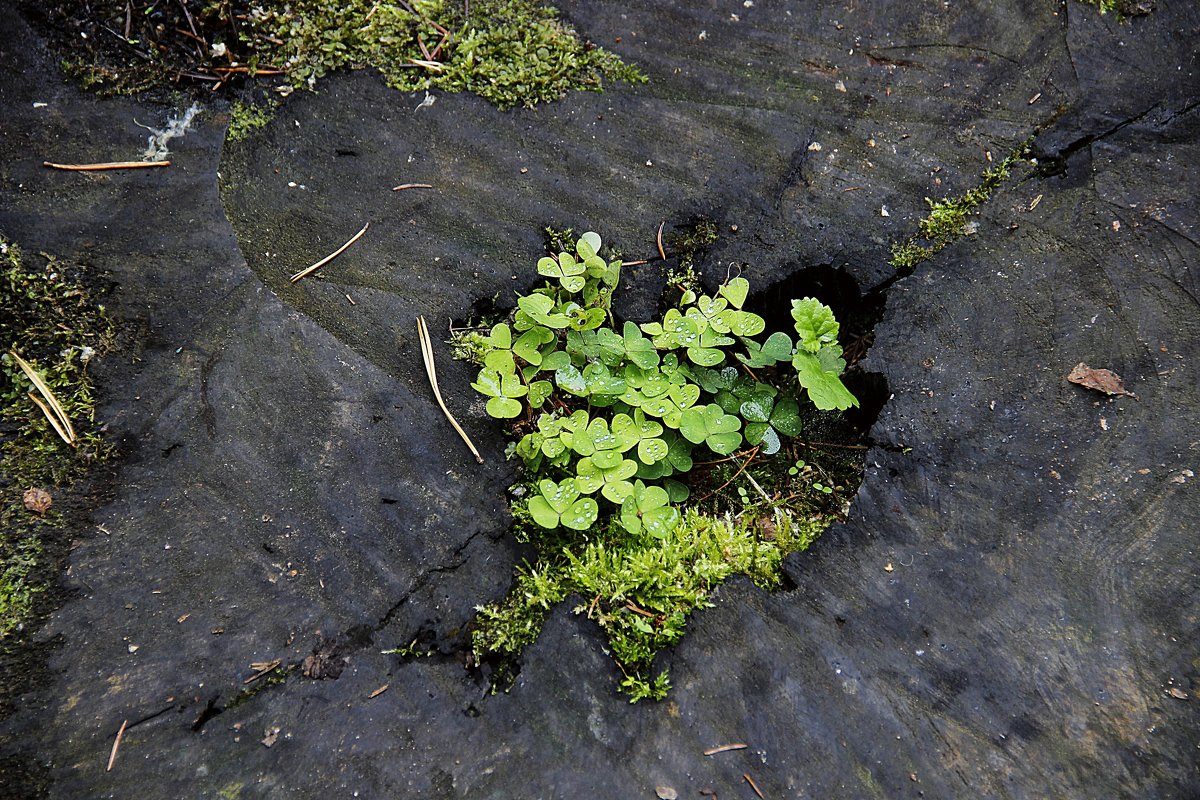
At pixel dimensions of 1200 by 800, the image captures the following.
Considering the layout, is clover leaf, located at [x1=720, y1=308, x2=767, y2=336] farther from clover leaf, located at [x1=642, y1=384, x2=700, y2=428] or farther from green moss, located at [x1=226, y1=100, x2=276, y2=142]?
green moss, located at [x1=226, y1=100, x2=276, y2=142]

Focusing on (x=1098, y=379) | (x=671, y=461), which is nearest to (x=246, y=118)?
(x=671, y=461)

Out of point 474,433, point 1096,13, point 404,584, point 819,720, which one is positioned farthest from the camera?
point 1096,13

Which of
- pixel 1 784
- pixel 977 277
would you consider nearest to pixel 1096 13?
pixel 977 277

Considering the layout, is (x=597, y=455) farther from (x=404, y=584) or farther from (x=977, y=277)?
(x=977, y=277)

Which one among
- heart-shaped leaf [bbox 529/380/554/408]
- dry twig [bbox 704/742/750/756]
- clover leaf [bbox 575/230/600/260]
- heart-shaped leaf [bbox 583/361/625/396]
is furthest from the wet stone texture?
heart-shaped leaf [bbox 583/361/625/396]

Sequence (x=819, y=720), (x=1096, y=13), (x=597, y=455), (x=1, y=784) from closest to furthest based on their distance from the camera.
Result: (x=1, y=784), (x=819, y=720), (x=597, y=455), (x=1096, y=13)

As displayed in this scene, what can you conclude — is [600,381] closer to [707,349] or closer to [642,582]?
[707,349]

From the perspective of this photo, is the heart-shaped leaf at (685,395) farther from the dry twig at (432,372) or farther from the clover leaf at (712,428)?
the dry twig at (432,372)
